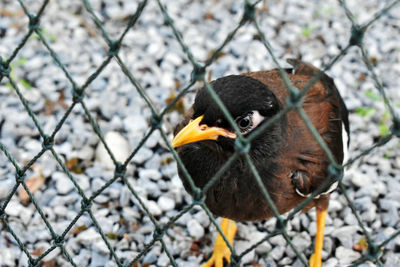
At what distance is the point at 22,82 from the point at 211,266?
170 centimetres

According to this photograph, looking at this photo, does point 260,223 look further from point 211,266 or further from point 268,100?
point 268,100

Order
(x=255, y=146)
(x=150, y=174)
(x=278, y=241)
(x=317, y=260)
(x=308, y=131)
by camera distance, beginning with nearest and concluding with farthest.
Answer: (x=255, y=146), (x=308, y=131), (x=317, y=260), (x=278, y=241), (x=150, y=174)

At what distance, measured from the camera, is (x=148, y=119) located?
3.16 m

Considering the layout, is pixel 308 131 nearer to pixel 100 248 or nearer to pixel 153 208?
pixel 153 208

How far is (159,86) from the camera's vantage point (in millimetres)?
3406

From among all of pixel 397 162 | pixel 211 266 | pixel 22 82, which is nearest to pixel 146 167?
pixel 211 266

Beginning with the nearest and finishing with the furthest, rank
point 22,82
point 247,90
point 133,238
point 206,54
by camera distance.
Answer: point 247,90 → point 133,238 → point 22,82 → point 206,54

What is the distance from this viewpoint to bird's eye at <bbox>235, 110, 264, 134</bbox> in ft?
6.39

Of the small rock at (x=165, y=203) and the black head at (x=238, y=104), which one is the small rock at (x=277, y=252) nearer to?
the small rock at (x=165, y=203)

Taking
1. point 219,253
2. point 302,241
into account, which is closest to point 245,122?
point 219,253

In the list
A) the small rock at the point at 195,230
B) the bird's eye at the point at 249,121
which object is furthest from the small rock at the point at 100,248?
the bird's eye at the point at 249,121

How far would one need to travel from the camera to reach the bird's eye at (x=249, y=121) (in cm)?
195

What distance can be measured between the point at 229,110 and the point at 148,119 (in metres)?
1.33

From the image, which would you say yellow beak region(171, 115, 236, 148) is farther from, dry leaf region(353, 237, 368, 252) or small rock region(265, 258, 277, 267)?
dry leaf region(353, 237, 368, 252)
